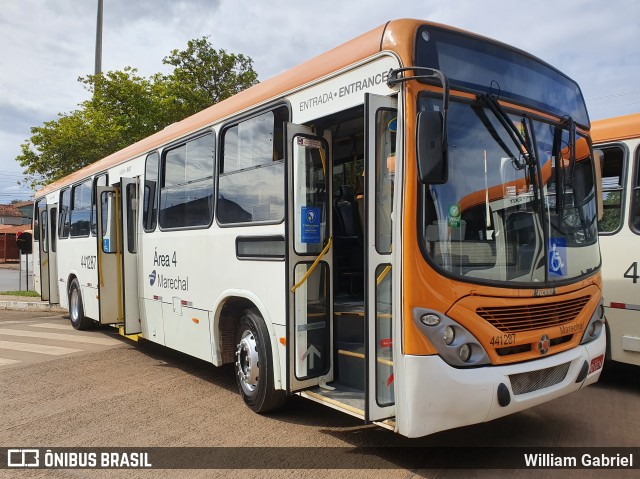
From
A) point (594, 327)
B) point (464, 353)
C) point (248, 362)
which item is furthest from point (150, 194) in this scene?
point (594, 327)

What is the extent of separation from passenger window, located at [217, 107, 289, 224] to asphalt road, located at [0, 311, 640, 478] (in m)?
1.87

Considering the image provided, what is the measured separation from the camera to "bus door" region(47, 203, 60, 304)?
1142cm

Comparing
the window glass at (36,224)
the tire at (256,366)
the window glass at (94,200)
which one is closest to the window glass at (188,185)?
the tire at (256,366)

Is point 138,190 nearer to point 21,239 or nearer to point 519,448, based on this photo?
point 519,448

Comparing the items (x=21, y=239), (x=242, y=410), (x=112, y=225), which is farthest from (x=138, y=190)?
(x=21, y=239)

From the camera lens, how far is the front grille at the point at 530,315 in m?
3.59

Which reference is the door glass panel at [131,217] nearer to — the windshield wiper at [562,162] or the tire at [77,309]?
the tire at [77,309]

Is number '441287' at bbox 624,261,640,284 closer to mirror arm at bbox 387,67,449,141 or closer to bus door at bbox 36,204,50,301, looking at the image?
mirror arm at bbox 387,67,449,141

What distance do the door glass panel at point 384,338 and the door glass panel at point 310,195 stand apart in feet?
3.00

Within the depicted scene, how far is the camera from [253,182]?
502 centimetres

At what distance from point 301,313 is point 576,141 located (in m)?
2.70

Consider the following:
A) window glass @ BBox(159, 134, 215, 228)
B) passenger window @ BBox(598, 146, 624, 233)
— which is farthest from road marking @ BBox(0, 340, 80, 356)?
passenger window @ BBox(598, 146, 624, 233)

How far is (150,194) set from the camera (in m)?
7.06

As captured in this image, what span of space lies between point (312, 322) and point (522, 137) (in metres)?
2.16
